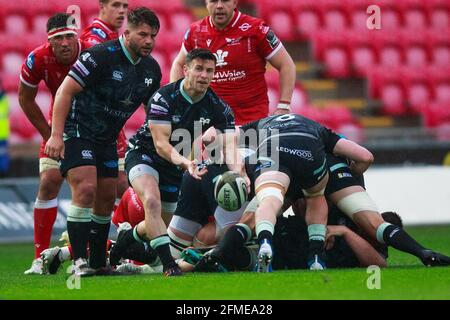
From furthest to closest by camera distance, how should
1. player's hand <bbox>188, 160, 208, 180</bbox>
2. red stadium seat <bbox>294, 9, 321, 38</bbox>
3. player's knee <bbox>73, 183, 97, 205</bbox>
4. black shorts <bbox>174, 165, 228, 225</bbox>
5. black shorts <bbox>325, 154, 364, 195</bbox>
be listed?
red stadium seat <bbox>294, 9, 321, 38</bbox>, black shorts <bbox>325, 154, 364, 195</bbox>, black shorts <bbox>174, 165, 228, 225</bbox>, player's knee <bbox>73, 183, 97, 205</bbox>, player's hand <bbox>188, 160, 208, 180</bbox>

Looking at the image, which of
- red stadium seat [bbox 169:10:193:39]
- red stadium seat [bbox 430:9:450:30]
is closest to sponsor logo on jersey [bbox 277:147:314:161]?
red stadium seat [bbox 169:10:193:39]

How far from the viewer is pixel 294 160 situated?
8.77 metres

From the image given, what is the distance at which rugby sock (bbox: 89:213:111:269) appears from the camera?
29.7 feet

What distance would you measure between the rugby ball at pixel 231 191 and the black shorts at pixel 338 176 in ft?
3.26

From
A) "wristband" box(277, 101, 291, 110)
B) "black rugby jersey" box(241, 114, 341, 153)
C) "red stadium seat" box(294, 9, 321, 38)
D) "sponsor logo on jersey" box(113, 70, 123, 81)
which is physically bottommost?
"black rugby jersey" box(241, 114, 341, 153)

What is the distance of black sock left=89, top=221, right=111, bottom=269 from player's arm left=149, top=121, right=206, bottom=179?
3.16 ft

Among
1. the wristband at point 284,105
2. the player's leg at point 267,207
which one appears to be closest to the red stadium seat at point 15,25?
the wristband at point 284,105

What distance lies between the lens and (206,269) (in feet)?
28.5

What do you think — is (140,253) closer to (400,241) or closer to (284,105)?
(284,105)

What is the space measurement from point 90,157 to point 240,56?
2.13 metres

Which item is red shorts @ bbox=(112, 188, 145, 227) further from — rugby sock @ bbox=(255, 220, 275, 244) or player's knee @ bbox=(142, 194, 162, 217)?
rugby sock @ bbox=(255, 220, 275, 244)

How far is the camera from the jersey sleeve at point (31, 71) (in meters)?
9.58

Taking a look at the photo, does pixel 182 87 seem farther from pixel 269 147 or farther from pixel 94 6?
pixel 94 6

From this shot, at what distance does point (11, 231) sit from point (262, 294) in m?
7.39
